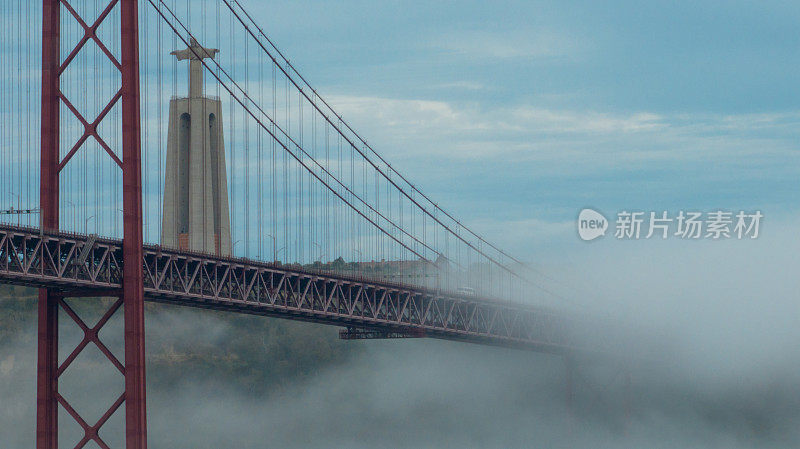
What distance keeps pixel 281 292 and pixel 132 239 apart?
667 inches

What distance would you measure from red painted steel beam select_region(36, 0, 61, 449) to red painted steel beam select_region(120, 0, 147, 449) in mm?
2961

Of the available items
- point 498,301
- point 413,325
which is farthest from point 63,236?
point 498,301

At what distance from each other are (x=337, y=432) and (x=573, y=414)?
17887mm

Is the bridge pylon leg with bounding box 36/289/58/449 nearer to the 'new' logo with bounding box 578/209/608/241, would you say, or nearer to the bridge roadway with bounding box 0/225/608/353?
the bridge roadway with bounding box 0/225/608/353

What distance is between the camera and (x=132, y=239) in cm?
5141

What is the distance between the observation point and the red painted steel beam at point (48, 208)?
52344 millimetres

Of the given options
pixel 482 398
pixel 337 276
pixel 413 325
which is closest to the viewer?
pixel 337 276

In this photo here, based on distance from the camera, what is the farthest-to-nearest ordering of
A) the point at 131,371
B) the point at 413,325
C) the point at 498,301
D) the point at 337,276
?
the point at 498,301
the point at 413,325
the point at 337,276
the point at 131,371

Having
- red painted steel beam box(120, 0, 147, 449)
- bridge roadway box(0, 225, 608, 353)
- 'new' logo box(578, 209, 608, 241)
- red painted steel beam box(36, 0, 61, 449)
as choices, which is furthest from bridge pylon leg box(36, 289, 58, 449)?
'new' logo box(578, 209, 608, 241)

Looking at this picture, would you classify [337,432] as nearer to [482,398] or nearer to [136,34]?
[482,398]

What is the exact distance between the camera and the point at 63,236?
5162cm

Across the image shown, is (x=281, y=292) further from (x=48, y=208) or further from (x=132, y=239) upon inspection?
(x=48, y=208)

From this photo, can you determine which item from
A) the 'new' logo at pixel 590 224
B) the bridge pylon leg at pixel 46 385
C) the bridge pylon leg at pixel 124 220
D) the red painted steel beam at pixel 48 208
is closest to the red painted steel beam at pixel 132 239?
the bridge pylon leg at pixel 124 220

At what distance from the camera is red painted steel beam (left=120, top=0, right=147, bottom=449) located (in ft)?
167
